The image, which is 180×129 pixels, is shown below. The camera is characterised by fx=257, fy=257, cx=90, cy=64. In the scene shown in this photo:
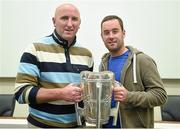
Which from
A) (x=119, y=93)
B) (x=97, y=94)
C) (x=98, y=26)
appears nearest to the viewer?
(x=97, y=94)

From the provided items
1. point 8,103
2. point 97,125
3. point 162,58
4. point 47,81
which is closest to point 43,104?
point 47,81

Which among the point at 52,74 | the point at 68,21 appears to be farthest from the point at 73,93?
the point at 68,21

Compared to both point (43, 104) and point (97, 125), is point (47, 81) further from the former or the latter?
point (97, 125)

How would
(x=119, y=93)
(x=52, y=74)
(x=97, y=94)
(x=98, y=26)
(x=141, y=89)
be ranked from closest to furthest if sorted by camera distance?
(x=97, y=94), (x=119, y=93), (x=52, y=74), (x=141, y=89), (x=98, y=26)

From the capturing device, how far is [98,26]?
132 inches

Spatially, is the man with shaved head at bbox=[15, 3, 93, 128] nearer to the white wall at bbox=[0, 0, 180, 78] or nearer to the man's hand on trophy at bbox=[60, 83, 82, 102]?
the man's hand on trophy at bbox=[60, 83, 82, 102]

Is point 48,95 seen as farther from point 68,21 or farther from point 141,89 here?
point 141,89

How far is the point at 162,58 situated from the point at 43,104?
88.4 inches

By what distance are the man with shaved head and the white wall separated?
1676 millimetres

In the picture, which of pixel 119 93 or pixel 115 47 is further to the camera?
pixel 115 47

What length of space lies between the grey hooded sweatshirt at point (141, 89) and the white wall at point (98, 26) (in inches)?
62.2

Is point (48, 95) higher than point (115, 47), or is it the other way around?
point (115, 47)

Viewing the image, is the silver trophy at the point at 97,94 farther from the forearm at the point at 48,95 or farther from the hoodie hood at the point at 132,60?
the hoodie hood at the point at 132,60

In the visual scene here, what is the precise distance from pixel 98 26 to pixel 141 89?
6.15 feet
